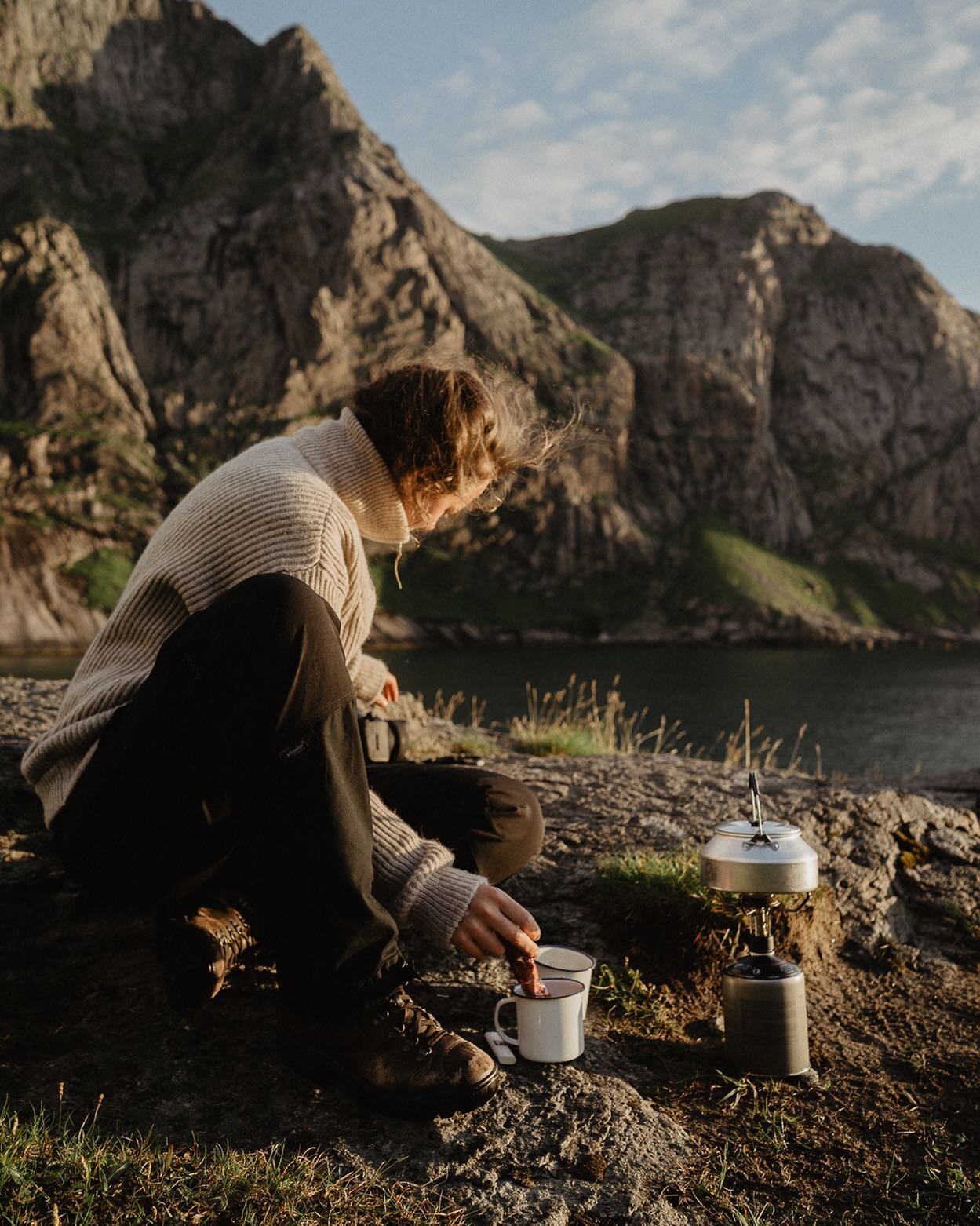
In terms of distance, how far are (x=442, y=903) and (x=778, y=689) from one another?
190ft

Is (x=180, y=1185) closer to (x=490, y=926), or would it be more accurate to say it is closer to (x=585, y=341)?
(x=490, y=926)

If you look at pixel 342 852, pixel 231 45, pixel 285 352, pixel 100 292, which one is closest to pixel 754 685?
pixel 342 852

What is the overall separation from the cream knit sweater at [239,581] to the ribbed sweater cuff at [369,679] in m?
1.21

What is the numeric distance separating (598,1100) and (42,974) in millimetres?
1952

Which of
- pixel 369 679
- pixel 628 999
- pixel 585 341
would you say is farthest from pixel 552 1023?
pixel 585 341

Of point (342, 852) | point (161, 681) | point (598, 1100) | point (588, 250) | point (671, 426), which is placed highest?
point (588, 250)

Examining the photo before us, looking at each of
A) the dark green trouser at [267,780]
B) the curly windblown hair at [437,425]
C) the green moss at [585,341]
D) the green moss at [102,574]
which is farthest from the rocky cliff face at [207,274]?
the dark green trouser at [267,780]

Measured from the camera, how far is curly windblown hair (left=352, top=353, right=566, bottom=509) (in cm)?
292

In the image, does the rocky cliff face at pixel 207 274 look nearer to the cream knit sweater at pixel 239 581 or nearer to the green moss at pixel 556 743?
the green moss at pixel 556 743

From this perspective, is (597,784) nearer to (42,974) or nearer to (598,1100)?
(598,1100)

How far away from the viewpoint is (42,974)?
3139 millimetres

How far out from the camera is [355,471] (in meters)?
2.93

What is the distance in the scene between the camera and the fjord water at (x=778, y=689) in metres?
36.8

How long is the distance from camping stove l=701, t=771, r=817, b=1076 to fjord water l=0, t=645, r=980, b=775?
18.0 meters
